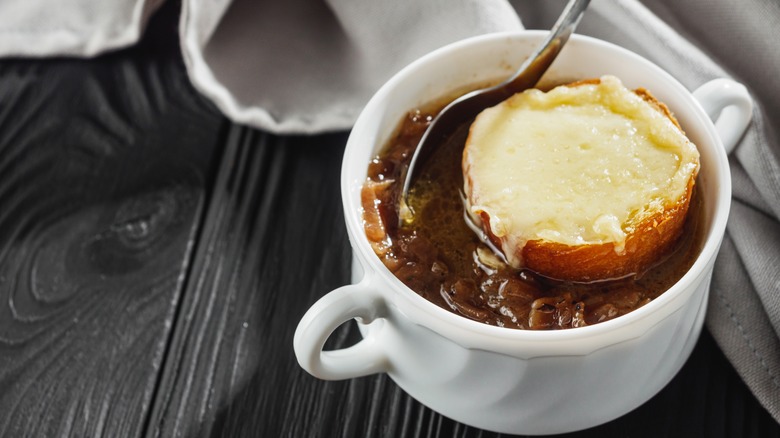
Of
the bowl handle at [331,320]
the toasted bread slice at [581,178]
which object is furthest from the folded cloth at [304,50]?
the bowl handle at [331,320]

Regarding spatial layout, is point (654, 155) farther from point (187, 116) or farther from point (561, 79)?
point (187, 116)

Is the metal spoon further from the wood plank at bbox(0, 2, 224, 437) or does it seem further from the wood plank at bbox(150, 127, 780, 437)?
the wood plank at bbox(0, 2, 224, 437)

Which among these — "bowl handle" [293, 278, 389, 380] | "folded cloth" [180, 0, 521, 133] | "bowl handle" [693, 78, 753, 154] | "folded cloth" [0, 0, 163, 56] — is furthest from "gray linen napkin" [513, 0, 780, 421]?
"folded cloth" [0, 0, 163, 56]

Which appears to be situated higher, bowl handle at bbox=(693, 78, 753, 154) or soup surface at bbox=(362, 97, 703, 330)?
bowl handle at bbox=(693, 78, 753, 154)

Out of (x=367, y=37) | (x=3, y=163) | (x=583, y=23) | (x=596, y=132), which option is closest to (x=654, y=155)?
(x=596, y=132)

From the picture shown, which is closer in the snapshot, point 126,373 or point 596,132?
point 596,132

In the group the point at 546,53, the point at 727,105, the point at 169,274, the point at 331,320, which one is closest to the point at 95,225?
the point at 169,274
